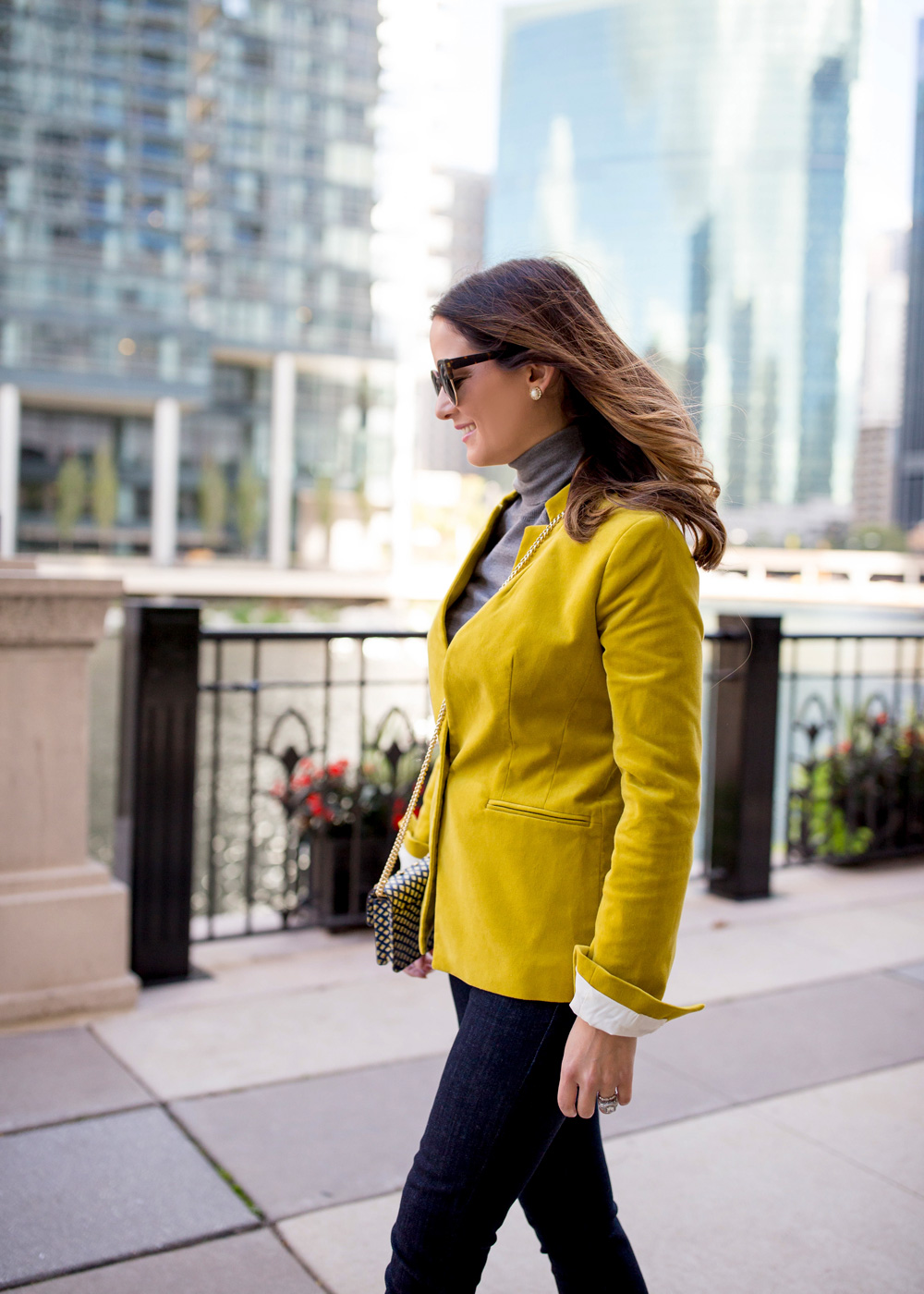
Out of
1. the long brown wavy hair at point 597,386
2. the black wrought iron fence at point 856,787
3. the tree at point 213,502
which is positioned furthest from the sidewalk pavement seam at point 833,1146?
the tree at point 213,502

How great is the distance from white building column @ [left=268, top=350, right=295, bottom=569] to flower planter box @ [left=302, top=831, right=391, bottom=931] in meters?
53.4

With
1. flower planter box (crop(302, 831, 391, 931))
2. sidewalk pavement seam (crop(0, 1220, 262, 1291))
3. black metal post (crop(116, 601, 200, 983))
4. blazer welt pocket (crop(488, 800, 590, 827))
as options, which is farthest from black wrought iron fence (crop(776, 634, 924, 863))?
blazer welt pocket (crop(488, 800, 590, 827))

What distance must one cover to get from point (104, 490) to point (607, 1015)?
5677 centimetres

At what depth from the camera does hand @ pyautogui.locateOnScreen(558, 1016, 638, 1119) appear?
1304 mm

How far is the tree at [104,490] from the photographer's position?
54.8 meters

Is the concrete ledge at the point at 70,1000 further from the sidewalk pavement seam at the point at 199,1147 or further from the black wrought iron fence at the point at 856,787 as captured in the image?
the black wrought iron fence at the point at 856,787

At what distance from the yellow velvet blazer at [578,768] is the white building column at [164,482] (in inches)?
2167

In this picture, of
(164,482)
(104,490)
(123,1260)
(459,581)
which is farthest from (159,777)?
(104,490)

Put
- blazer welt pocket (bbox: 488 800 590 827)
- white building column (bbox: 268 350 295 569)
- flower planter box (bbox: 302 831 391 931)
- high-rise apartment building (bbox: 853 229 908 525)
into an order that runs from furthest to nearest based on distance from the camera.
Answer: high-rise apartment building (bbox: 853 229 908 525), white building column (bbox: 268 350 295 569), flower planter box (bbox: 302 831 391 931), blazer welt pocket (bbox: 488 800 590 827)

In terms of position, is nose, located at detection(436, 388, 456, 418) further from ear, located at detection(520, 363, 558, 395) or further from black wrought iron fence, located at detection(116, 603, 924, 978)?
black wrought iron fence, located at detection(116, 603, 924, 978)

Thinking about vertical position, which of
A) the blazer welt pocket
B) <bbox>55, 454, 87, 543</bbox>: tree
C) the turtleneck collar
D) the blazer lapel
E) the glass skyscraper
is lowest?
the blazer welt pocket

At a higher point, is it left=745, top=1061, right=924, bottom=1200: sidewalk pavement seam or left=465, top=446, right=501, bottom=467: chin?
left=465, top=446, right=501, bottom=467: chin

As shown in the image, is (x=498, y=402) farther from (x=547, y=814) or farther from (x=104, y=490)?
(x=104, y=490)

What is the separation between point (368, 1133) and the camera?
2.84 meters
